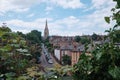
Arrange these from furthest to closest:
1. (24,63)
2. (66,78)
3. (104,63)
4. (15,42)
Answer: (15,42)
(24,63)
(66,78)
(104,63)

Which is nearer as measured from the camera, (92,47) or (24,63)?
(92,47)

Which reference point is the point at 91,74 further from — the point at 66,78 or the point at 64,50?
the point at 64,50

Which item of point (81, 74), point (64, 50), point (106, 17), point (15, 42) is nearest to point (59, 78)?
point (81, 74)

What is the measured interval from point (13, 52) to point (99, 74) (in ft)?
3.10

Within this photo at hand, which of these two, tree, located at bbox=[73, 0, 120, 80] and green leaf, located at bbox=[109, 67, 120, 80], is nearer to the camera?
green leaf, located at bbox=[109, 67, 120, 80]

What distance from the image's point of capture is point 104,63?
150 cm

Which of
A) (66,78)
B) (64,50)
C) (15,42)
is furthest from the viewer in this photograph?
(64,50)

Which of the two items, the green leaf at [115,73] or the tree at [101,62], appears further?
the tree at [101,62]

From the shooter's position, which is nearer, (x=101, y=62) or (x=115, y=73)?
(x=115, y=73)

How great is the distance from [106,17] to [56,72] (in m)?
0.53

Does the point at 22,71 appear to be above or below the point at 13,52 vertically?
below

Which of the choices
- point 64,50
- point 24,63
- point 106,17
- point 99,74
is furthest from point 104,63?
point 64,50

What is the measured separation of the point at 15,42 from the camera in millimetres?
2328

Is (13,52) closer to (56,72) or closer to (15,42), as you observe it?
(15,42)
